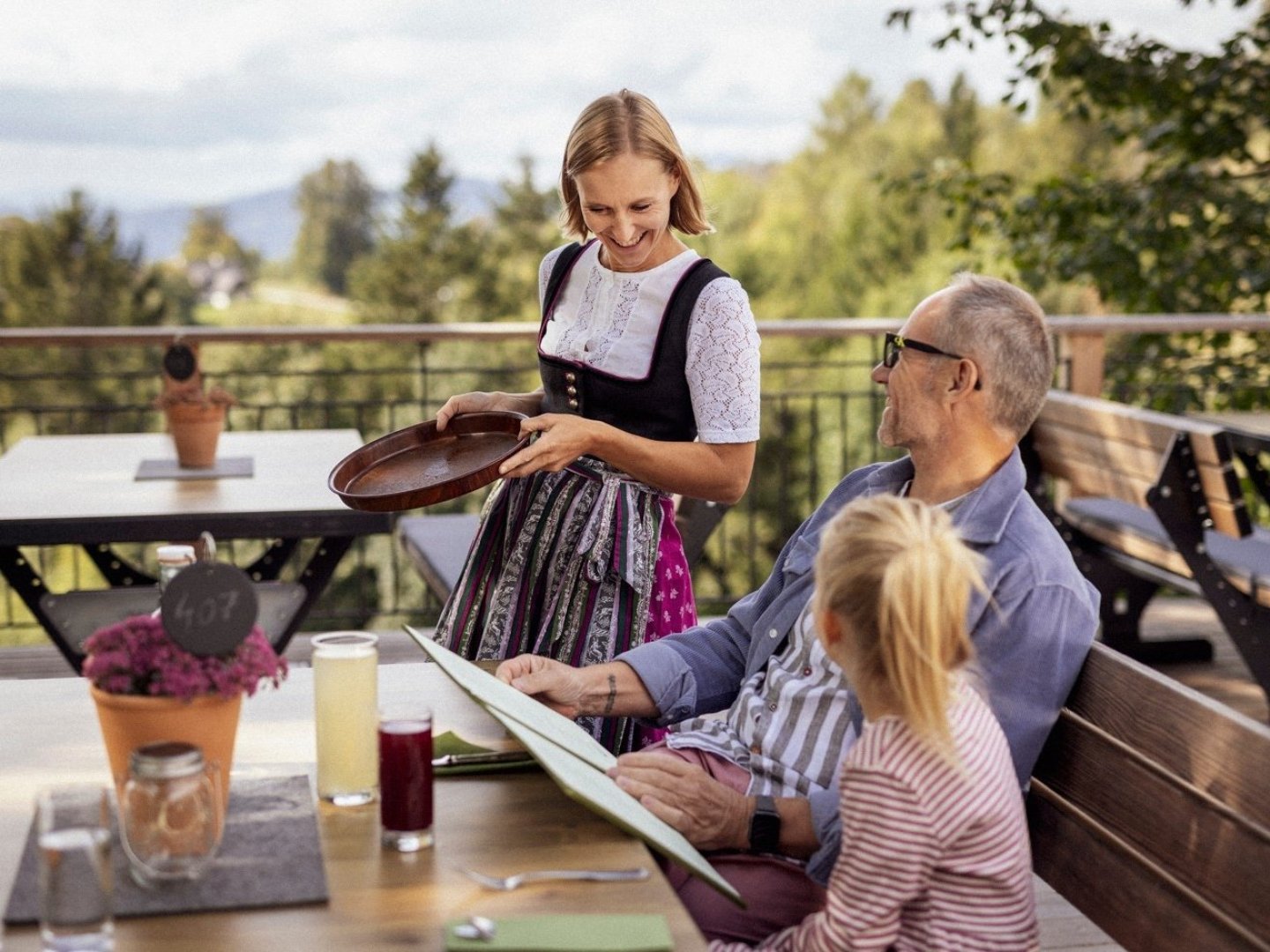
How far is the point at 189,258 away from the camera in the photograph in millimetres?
72375

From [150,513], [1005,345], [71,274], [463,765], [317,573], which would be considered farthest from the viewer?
[71,274]

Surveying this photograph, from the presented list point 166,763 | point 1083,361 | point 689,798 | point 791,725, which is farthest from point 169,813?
point 1083,361

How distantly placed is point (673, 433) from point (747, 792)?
1.92 ft

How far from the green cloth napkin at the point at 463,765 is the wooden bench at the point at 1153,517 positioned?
251 centimetres

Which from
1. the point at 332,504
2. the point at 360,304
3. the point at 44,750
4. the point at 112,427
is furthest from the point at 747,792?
the point at 360,304

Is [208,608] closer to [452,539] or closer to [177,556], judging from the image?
[177,556]

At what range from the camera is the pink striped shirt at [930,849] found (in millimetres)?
1294

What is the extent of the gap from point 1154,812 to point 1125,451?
2526 millimetres

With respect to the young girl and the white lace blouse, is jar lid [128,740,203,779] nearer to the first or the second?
the young girl

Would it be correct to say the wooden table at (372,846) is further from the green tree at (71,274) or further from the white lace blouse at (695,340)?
the green tree at (71,274)

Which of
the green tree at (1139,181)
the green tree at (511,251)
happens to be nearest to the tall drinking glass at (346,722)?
the green tree at (1139,181)

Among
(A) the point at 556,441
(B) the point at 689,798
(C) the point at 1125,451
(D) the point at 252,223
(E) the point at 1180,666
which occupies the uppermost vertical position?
(D) the point at 252,223

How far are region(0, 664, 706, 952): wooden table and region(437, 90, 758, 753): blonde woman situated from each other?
1.38 ft

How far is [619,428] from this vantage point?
7.14ft
